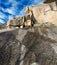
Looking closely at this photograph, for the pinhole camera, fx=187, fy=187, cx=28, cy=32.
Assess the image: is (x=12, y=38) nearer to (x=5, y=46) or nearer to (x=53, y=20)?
(x=5, y=46)

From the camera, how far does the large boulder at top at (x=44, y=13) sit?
3584 centimetres

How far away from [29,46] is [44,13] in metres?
12.8

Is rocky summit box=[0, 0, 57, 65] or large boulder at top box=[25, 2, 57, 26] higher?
large boulder at top box=[25, 2, 57, 26]

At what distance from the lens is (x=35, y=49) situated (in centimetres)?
2575

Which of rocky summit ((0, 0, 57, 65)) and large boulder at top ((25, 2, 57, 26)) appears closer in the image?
rocky summit ((0, 0, 57, 65))

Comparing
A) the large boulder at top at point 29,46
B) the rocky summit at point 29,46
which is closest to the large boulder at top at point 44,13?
the rocky summit at point 29,46

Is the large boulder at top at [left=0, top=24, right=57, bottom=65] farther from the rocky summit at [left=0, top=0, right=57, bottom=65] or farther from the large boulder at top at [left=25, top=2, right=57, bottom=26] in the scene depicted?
the large boulder at top at [left=25, top=2, right=57, bottom=26]

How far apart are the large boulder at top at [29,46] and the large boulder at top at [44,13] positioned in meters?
5.63

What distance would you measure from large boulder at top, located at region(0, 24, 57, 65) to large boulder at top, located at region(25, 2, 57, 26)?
563 centimetres

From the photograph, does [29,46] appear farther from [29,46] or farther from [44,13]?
[44,13]

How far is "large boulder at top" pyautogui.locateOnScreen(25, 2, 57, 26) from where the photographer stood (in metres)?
35.8

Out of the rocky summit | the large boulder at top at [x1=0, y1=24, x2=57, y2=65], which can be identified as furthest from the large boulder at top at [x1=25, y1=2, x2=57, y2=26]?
the large boulder at top at [x1=0, y1=24, x2=57, y2=65]

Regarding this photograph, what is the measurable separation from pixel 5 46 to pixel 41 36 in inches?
228

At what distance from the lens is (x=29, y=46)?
26609 millimetres
